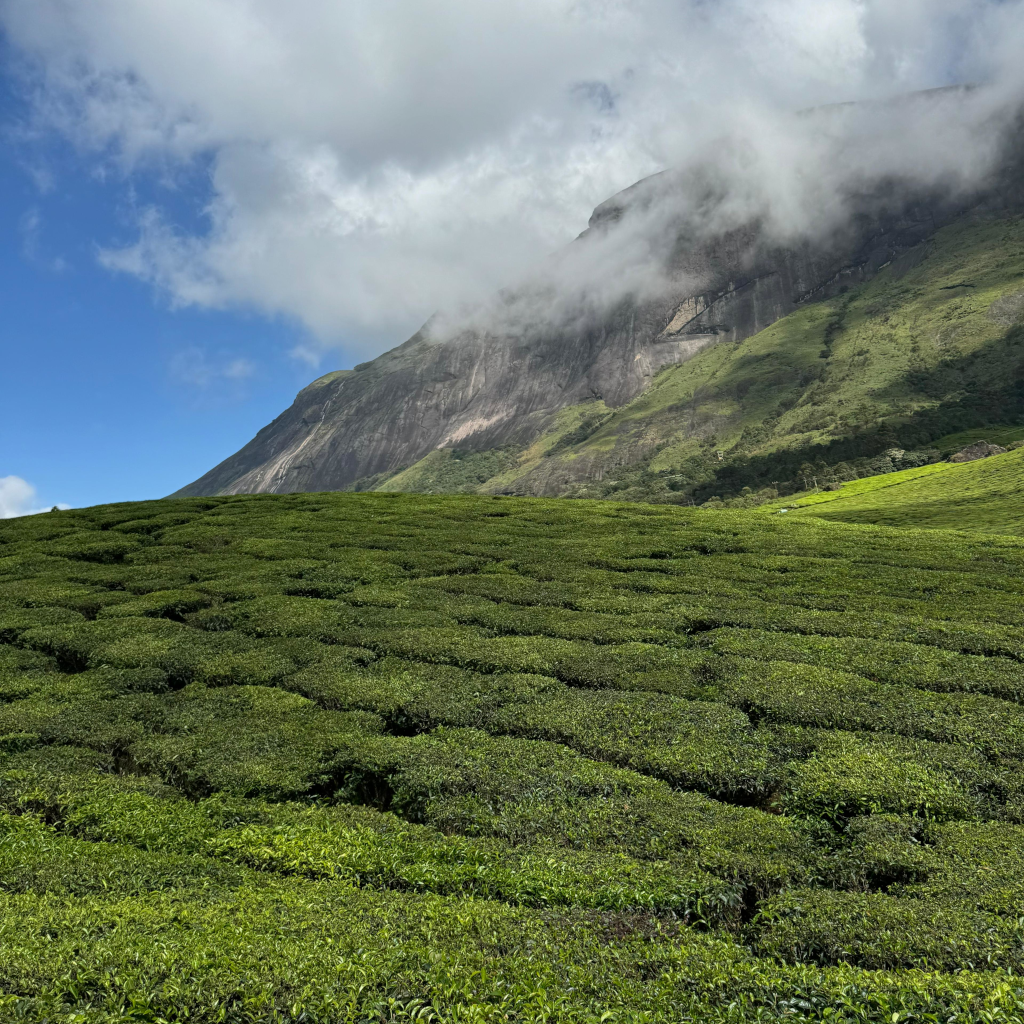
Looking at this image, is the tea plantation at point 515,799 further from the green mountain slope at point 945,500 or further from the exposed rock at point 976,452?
the exposed rock at point 976,452

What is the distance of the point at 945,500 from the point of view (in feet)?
326

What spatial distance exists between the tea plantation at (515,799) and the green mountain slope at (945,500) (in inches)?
2026

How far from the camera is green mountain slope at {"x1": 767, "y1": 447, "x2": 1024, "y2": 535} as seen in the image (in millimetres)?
79375

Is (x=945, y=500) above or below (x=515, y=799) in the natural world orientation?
below

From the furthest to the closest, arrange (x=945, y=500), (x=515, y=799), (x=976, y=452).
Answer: (x=976, y=452) < (x=945, y=500) < (x=515, y=799)

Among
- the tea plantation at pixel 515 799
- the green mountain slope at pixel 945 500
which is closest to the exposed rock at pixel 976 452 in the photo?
the green mountain slope at pixel 945 500

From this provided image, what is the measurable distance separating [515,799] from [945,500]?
348 ft

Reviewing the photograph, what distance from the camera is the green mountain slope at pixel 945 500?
79.4 metres

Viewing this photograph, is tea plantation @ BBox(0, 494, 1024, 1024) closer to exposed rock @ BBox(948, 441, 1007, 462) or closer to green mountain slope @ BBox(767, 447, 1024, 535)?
green mountain slope @ BBox(767, 447, 1024, 535)

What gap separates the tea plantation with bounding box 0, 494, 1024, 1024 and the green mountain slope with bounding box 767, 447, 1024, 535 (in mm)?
51460

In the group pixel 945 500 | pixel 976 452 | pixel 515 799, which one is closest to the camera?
pixel 515 799

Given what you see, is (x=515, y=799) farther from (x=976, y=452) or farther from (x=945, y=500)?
(x=976, y=452)

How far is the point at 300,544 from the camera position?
46344 millimetres

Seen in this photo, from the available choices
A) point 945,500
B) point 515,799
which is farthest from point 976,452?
point 515,799
